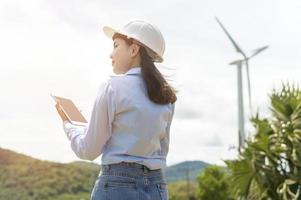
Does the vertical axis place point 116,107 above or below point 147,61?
below

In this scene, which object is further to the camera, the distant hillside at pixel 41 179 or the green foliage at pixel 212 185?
the distant hillside at pixel 41 179

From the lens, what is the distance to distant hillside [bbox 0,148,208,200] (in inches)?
2782

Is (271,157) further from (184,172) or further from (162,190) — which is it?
(184,172)

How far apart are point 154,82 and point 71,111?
15.6 inches

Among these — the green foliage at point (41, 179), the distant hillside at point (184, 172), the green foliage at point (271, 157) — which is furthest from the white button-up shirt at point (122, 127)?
the green foliage at point (41, 179)

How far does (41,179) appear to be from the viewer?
81375 mm

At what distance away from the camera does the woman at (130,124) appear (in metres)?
2.82

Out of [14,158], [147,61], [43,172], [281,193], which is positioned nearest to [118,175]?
[147,61]

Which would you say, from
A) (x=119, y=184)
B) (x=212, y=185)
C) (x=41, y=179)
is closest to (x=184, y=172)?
(x=41, y=179)

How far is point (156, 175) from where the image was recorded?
114 inches

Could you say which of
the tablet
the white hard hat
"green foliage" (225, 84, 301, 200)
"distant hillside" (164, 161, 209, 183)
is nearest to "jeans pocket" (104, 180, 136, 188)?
the tablet

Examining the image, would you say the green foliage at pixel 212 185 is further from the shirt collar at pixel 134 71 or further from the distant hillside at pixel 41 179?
the distant hillside at pixel 41 179

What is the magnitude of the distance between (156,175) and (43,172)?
8346 cm

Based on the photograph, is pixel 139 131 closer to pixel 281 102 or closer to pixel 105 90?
pixel 105 90
